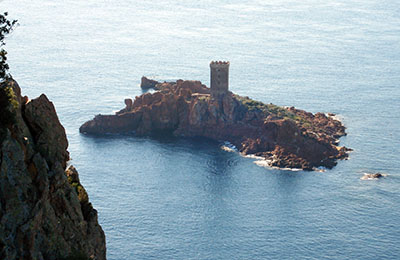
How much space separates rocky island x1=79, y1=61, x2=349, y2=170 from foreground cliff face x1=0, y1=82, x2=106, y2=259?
130054 mm

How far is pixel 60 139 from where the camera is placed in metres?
48.1

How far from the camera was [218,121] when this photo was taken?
190750 millimetres

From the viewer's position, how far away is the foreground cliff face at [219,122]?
179250 mm

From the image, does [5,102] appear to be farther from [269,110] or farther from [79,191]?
[269,110]

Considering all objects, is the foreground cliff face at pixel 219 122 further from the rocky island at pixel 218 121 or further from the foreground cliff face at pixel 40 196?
the foreground cliff face at pixel 40 196

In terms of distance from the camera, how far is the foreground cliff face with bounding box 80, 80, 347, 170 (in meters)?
179

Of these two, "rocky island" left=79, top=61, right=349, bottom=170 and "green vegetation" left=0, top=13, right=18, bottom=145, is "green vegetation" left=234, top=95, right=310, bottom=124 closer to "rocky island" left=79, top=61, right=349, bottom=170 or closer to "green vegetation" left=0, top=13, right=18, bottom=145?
"rocky island" left=79, top=61, right=349, bottom=170

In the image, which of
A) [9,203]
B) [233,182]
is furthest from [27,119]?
[233,182]

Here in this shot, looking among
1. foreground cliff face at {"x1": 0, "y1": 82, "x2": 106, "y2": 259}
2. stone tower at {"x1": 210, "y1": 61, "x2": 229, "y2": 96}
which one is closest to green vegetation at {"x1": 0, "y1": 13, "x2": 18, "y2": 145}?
foreground cliff face at {"x1": 0, "y1": 82, "x2": 106, "y2": 259}

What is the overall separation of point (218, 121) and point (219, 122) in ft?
1.26

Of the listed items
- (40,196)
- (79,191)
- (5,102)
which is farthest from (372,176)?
(5,102)

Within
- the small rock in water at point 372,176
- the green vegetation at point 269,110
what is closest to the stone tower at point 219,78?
the green vegetation at point 269,110

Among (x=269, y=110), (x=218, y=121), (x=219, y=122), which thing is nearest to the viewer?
(x=219, y=122)

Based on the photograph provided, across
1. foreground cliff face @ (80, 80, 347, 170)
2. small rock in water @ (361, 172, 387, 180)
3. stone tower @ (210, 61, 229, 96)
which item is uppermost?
stone tower @ (210, 61, 229, 96)
